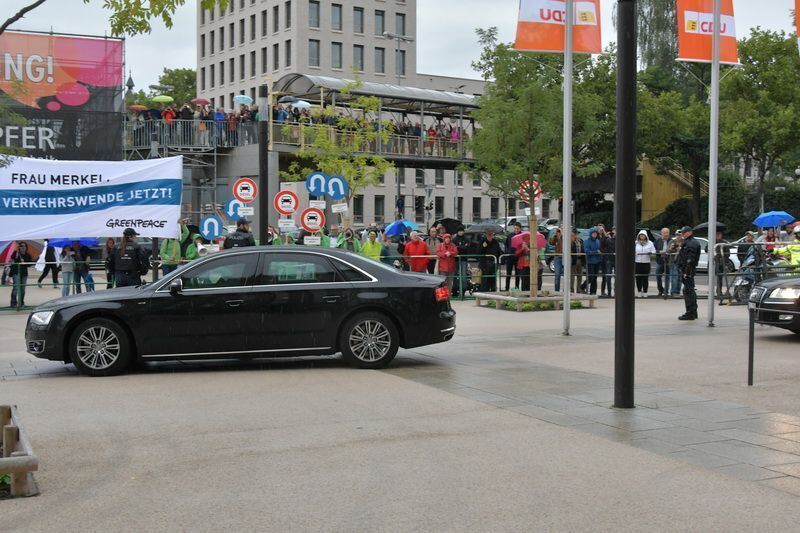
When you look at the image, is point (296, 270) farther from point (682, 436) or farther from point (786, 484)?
point (786, 484)

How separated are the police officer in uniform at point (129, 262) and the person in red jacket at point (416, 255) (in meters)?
7.04

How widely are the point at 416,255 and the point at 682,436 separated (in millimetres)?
15085

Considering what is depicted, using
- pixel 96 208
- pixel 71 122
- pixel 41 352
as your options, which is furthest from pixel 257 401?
pixel 71 122

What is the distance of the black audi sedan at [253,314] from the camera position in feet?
→ 36.8

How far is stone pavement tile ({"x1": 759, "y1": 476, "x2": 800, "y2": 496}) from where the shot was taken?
19.9 ft

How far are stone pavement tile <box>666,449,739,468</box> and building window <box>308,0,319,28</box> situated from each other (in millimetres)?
79564

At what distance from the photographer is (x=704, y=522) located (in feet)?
17.7

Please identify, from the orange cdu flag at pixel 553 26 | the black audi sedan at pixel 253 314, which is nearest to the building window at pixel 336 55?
the orange cdu flag at pixel 553 26

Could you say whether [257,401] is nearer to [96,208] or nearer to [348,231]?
[96,208]

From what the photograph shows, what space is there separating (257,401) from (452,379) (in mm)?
2514

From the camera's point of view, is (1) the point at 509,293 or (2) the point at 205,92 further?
(2) the point at 205,92

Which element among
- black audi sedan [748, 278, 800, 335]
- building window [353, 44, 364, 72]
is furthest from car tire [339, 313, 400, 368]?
building window [353, 44, 364, 72]

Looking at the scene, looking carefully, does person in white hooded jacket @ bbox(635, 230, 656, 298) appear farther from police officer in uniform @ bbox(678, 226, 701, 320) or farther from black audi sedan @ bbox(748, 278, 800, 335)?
black audi sedan @ bbox(748, 278, 800, 335)

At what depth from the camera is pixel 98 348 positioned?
1121 cm
